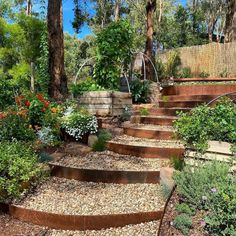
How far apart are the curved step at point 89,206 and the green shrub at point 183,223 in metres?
0.55

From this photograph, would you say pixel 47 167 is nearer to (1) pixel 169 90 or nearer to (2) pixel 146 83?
(2) pixel 146 83

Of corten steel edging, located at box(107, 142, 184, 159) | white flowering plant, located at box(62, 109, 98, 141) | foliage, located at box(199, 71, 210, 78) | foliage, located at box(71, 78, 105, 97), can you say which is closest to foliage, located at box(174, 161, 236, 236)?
corten steel edging, located at box(107, 142, 184, 159)

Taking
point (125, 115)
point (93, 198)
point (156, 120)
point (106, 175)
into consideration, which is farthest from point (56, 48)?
point (93, 198)

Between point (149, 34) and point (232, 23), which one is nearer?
point (149, 34)

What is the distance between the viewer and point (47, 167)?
4.98 meters

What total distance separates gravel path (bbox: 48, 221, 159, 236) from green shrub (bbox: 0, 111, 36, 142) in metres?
2.28

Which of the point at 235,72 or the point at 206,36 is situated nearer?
the point at 235,72

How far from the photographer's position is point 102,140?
5973 mm

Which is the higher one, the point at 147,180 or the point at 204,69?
the point at 204,69

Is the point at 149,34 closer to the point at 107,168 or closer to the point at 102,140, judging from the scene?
the point at 102,140

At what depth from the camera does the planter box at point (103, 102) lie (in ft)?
23.6

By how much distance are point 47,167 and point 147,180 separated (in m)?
1.43

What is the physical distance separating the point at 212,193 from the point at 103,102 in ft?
14.4

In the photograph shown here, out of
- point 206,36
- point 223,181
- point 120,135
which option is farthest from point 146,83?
point 206,36
